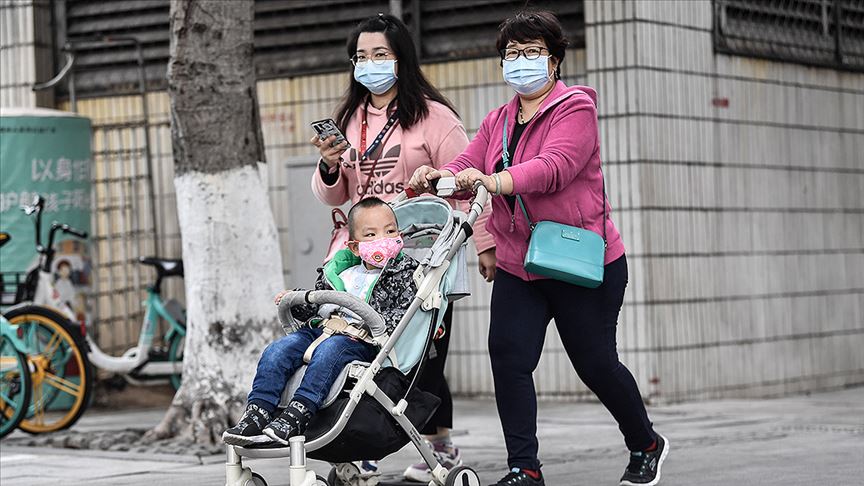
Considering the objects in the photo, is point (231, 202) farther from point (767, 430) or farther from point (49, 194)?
point (767, 430)

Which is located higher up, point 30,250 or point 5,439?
point 30,250

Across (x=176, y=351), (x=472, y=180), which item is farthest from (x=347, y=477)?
(x=176, y=351)

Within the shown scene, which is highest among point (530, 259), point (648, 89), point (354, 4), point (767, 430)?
point (354, 4)

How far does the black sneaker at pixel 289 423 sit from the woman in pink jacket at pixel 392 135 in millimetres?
1285

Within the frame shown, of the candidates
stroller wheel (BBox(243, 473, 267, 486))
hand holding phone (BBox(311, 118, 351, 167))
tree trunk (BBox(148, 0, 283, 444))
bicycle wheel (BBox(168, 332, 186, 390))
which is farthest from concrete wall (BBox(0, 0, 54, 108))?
stroller wheel (BBox(243, 473, 267, 486))

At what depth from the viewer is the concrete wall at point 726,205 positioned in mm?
9578

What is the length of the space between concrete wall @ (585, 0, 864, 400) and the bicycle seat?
3.00m

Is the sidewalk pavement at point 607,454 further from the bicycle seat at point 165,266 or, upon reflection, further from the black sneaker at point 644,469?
the bicycle seat at point 165,266

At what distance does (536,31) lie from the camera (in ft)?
19.6

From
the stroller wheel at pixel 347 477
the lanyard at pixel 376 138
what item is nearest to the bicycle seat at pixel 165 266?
the lanyard at pixel 376 138

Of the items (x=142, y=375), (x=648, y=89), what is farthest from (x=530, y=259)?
(x=142, y=375)

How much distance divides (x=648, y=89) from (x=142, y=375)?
153 inches

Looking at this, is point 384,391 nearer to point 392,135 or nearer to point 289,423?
point 289,423

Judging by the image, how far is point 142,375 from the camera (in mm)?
10086
